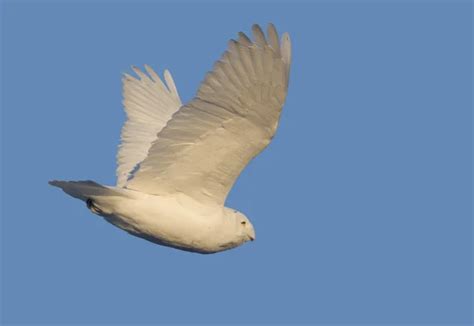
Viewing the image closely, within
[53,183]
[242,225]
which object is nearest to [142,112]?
[242,225]

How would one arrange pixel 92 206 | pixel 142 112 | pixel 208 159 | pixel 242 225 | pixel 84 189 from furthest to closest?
pixel 142 112
pixel 242 225
pixel 92 206
pixel 208 159
pixel 84 189

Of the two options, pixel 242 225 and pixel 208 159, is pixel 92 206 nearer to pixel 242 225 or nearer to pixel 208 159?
pixel 208 159

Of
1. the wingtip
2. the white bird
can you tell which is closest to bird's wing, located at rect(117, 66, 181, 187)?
the white bird

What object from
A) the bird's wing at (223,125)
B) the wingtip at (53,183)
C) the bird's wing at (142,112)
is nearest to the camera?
the bird's wing at (223,125)

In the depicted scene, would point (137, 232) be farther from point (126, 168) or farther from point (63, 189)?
point (126, 168)

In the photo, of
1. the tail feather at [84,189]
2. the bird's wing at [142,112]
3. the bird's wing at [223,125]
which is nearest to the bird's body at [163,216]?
the tail feather at [84,189]

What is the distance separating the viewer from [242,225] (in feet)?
49.1

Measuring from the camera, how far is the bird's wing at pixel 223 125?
13031 millimetres

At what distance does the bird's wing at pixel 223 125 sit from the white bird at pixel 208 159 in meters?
0.01

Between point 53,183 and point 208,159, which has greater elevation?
point 208,159

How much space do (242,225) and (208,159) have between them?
1260mm

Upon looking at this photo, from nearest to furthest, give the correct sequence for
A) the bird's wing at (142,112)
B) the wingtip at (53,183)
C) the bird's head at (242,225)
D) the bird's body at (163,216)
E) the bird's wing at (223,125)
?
the bird's wing at (223,125), the wingtip at (53,183), the bird's body at (163,216), the bird's head at (242,225), the bird's wing at (142,112)

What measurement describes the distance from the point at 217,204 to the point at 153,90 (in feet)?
11.0

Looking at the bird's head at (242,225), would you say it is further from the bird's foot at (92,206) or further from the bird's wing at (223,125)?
the bird's foot at (92,206)
